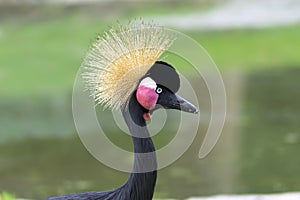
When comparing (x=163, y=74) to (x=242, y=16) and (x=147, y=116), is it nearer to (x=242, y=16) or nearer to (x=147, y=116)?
(x=147, y=116)

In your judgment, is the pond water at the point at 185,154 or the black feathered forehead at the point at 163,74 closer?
the black feathered forehead at the point at 163,74

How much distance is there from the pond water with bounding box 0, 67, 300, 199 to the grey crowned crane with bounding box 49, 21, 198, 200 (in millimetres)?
2699

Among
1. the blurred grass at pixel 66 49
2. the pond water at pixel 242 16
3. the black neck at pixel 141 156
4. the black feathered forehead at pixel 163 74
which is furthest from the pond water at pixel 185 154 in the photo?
the pond water at pixel 242 16

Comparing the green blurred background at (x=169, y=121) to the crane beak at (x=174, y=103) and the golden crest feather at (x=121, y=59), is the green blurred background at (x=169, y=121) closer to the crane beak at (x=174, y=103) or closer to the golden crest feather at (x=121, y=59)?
the golden crest feather at (x=121, y=59)

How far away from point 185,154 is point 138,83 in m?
4.10

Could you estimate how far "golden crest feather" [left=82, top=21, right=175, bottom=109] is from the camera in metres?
3.55

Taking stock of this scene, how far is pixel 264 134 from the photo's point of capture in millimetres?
7883

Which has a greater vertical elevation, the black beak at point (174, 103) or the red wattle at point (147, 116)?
the black beak at point (174, 103)

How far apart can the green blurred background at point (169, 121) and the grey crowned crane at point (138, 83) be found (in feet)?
7.97

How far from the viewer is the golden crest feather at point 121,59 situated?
11.6 ft

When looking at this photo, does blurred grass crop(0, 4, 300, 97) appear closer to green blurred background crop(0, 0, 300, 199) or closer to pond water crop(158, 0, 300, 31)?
green blurred background crop(0, 0, 300, 199)

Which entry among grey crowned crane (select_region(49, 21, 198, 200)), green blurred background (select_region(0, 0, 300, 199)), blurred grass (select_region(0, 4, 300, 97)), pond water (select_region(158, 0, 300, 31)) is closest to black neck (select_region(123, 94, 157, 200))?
grey crowned crane (select_region(49, 21, 198, 200))

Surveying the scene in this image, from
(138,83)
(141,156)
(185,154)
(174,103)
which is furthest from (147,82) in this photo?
(185,154)

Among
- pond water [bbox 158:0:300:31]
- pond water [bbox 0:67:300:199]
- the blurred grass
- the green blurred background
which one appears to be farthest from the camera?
pond water [bbox 158:0:300:31]
